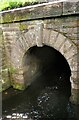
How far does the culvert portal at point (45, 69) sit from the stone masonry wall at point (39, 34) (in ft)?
1.00

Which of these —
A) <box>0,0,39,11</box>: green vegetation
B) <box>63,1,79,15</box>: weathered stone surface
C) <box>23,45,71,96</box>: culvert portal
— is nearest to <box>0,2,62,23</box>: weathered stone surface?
<box>63,1,79,15</box>: weathered stone surface

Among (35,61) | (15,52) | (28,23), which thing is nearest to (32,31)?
(28,23)

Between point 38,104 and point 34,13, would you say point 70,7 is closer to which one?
point 34,13

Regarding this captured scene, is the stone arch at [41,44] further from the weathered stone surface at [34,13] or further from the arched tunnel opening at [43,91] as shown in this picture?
the weathered stone surface at [34,13]

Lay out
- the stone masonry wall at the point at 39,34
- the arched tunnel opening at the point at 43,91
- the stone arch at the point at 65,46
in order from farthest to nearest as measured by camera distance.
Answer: the arched tunnel opening at the point at 43,91 → the stone arch at the point at 65,46 → the stone masonry wall at the point at 39,34

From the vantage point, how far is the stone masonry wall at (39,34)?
182 inches

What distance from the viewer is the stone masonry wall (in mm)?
4633

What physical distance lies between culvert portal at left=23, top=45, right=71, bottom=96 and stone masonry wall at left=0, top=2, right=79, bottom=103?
30 cm

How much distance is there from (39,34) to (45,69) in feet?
8.79

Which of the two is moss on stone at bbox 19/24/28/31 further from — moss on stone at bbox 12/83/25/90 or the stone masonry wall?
moss on stone at bbox 12/83/25/90

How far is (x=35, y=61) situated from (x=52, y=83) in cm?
101

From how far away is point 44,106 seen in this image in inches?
207

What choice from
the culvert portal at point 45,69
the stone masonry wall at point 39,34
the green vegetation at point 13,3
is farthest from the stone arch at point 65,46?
the green vegetation at point 13,3

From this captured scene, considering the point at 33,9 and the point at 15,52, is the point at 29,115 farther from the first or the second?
the point at 33,9
